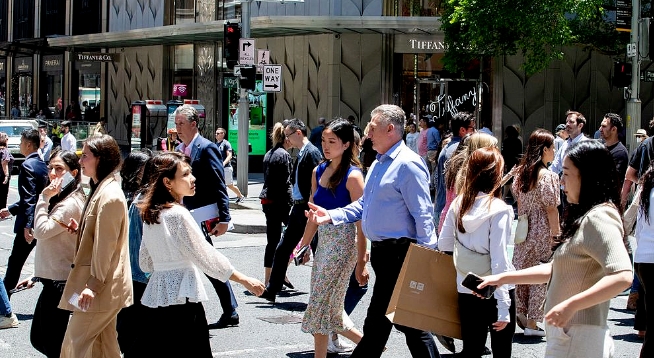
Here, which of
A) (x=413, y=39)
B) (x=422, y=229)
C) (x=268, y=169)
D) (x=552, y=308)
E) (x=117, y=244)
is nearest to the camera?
(x=552, y=308)

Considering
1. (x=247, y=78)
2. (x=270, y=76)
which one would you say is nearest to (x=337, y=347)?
(x=247, y=78)

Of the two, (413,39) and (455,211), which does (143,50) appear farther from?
(455,211)

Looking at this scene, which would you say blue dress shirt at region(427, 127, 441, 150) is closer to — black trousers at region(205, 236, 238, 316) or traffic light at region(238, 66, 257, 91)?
traffic light at region(238, 66, 257, 91)

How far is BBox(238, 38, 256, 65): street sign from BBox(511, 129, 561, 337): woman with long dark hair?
43.1ft

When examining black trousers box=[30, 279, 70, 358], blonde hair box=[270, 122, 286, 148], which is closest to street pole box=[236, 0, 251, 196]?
blonde hair box=[270, 122, 286, 148]

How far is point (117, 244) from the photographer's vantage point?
597 cm

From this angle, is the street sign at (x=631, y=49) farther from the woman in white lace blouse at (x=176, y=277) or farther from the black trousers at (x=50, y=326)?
the woman in white lace blouse at (x=176, y=277)

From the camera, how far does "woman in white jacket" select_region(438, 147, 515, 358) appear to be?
19.0 feet

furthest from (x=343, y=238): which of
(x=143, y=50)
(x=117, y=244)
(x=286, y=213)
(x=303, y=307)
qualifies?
(x=143, y=50)

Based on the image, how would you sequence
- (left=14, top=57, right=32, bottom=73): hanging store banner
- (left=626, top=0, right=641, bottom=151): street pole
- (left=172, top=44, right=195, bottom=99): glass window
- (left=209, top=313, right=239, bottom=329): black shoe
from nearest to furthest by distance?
(left=209, top=313, right=239, bottom=329): black shoe → (left=626, top=0, right=641, bottom=151): street pole → (left=172, top=44, right=195, bottom=99): glass window → (left=14, top=57, right=32, bottom=73): hanging store banner

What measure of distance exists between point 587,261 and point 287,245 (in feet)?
18.8

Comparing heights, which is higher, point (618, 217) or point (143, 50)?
point (143, 50)

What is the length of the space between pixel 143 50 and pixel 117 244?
33068 mm

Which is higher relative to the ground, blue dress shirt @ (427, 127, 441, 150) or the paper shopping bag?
blue dress shirt @ (427, 127, 441, 150)
